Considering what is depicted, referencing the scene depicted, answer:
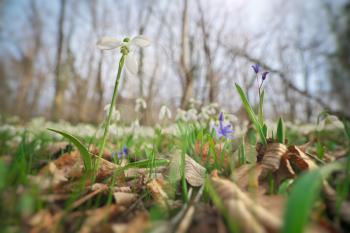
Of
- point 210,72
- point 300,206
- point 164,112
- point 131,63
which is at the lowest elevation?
point 300,206

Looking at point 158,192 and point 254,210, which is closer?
point 254,210

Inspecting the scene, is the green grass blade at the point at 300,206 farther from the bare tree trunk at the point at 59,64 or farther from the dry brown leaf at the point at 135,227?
the bare tree trunk at the point at 59,64

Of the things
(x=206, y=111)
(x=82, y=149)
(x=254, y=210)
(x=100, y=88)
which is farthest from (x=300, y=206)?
(x=100, y=88)

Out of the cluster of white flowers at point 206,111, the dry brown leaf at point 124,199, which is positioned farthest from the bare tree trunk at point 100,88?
the dry brown leaf at point 124,199

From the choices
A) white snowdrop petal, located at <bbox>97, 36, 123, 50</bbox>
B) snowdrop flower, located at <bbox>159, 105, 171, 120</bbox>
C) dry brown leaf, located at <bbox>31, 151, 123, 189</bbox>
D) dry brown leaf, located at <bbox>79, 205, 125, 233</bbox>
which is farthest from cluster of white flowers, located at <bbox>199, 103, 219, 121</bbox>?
dry brown leaf, located at <bbox>79, 205, 125, 233</bbox>

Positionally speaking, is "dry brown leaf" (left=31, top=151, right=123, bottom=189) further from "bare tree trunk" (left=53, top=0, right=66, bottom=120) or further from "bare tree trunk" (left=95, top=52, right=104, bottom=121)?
"bare tree trunk" (left=95, top=52, right=104, bottom=121)

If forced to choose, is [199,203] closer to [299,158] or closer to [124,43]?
[299,158]
